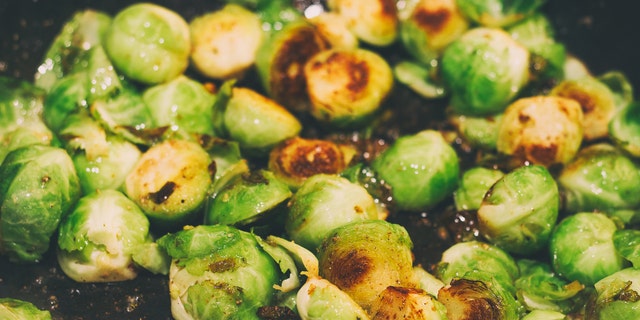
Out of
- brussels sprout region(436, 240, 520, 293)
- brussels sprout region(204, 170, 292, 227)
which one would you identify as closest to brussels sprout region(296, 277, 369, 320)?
brussels sprout region(204, 170, 292, 227)

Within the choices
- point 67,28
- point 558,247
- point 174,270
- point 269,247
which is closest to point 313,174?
point 269,247

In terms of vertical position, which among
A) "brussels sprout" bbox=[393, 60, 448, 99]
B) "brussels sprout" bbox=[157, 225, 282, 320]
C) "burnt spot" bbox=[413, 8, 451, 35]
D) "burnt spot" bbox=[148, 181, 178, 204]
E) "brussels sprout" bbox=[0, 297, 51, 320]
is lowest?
"brussels sprout" bbox=[0, 297, 51, 320]

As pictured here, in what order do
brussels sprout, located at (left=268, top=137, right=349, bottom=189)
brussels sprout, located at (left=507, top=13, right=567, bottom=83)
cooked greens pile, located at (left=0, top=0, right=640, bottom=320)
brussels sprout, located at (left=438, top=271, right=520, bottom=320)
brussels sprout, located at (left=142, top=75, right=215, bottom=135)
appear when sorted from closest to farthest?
brussels sprout, located at (left=438, top=271, right=520, bottom=320) < cooked greens pile, located at (left=0, top=0, right=640, bottom=320) < brussels sprout, located at (left=268, top=137, right=349, bottom=189) < brussels sprout, located at (left=142, top=75, right=215, bottom=135) < brussels sprout, located at (left=507, top=13, right=567, bottom=83)

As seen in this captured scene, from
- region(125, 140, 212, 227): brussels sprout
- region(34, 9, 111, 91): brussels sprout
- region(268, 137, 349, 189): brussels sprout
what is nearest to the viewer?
region(125, 140, 212, 227): brussels sprout

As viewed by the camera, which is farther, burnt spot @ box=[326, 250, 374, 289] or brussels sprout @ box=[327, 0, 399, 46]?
brussels sprout @ box=[327, 0, 399, 46]

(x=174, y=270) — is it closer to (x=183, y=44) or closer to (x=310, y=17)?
(x=183, y=44)

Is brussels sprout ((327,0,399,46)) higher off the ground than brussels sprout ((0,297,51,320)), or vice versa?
brussels sprout ((327,0,399,46))

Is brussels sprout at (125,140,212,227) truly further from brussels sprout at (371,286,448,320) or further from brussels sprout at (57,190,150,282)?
brussels sprout at (371,286,448,320)
